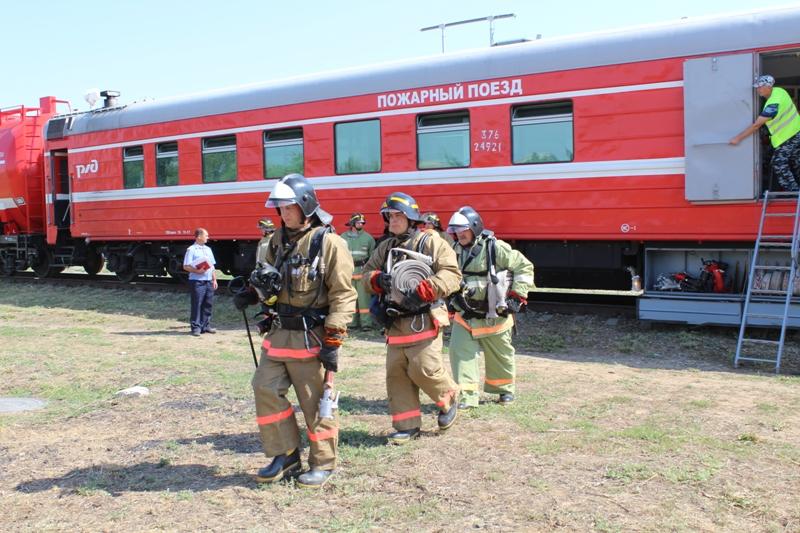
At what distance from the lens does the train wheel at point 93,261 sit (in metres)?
17.0

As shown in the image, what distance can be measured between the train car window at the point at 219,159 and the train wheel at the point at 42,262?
679 cm

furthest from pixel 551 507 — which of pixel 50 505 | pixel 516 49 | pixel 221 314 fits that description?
pixel 221 314

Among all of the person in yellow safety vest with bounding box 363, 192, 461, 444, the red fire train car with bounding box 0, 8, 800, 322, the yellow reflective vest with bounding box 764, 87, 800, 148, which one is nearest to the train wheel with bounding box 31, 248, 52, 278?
the red fire train car with bounding box 0, 8, 800, 322

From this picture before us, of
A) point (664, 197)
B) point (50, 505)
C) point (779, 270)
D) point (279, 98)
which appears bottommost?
point (50, 505)

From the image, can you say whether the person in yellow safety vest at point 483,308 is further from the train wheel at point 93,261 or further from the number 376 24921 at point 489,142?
the train wheel at point 93,261

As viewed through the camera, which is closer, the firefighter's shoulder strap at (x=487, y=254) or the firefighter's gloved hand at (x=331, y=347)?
the firefighter's gloved hand at (x=331, y=347)

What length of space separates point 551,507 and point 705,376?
4.02 m

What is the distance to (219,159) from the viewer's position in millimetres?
13133

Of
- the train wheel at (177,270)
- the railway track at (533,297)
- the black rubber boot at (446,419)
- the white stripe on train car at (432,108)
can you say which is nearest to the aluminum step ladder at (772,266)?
the white stripe on train car at (432,108)

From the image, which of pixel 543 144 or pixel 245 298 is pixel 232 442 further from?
pixel 543 144

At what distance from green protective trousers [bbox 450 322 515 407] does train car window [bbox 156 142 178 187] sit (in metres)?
Answer: 8.72

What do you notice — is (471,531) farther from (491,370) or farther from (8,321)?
(8,321)

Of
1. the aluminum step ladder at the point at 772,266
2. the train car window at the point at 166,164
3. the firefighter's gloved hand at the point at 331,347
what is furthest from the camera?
the train car window at the point at 166,164

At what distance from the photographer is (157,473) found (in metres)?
5.18
